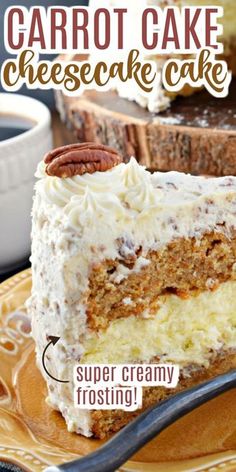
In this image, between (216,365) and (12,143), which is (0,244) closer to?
(12,143)

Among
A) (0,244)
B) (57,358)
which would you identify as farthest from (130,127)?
(57,358)

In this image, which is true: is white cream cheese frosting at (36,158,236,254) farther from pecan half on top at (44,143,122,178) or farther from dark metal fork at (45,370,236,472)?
dark metal fork at (45,370,236,472)

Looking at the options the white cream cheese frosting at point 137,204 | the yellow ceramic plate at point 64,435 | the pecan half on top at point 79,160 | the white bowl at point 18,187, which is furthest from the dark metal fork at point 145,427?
the white bowl at point 18,187

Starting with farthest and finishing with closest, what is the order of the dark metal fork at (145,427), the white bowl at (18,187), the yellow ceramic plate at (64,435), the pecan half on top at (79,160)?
the white bowl at (18,187) → the pecan half on top at (79,160) → the yellow ceramic plate at (64,435) → the dark metal fork at (145,427)

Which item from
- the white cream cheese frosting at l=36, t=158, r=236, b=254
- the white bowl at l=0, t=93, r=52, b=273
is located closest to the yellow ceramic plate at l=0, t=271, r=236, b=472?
the white cream cheese frosting at l=36, t=158, r=236, b=254

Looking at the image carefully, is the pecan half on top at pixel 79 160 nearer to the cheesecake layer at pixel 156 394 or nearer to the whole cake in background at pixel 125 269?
the whole cake in background at pixel 125 269

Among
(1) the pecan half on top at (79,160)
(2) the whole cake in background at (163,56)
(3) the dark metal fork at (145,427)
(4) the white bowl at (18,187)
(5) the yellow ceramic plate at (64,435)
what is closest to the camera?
(3) the dark metal fork at (145,427)
